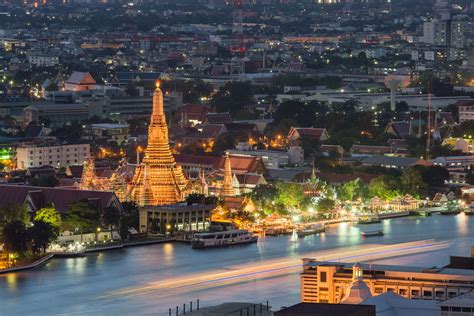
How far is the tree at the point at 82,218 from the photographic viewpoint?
16.2 meters

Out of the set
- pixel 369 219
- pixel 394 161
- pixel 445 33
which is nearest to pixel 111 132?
pixel 394 161

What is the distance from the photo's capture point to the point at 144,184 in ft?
57.7

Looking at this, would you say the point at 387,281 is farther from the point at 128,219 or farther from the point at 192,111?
the point at 192,111

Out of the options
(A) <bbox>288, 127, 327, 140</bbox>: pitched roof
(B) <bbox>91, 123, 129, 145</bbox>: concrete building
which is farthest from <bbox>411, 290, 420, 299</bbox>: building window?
(B) <bbox>91, 123, 129, 145</bbox>: concrete building

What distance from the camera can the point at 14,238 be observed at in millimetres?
15000

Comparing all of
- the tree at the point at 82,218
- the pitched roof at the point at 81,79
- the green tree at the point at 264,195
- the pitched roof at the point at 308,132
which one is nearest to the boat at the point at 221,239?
Result: the tree at the point at 82,218

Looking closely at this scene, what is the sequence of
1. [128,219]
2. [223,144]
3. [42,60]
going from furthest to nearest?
[42,60], [223,144], [128,219]

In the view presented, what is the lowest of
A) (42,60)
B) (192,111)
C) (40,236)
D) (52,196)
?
(40,236)

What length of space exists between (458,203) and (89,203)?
4.48m

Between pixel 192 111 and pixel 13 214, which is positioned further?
pixel 192 111

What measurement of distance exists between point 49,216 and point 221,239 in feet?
4.93

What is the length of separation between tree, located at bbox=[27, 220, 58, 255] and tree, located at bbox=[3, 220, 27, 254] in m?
0.07

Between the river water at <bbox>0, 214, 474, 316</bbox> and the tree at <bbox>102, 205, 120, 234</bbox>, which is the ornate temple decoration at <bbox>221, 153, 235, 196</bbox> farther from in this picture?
the tree at <bbox>102, 205, 120, 234</bbox>

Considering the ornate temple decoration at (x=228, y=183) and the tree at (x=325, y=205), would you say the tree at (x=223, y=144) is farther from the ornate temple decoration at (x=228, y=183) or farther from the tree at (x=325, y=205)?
the tree at (x=325, y=205)
